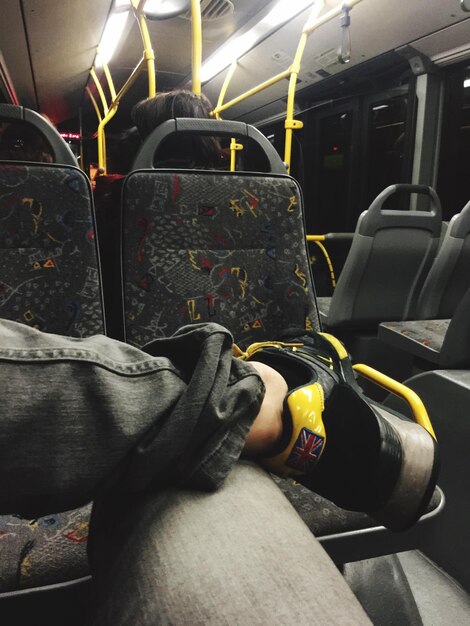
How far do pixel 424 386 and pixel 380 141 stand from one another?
393 cm

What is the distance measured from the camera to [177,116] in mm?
1729

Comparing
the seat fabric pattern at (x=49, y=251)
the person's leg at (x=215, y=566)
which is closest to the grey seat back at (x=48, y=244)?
the seat fabric pattern at (x=49, y=251)

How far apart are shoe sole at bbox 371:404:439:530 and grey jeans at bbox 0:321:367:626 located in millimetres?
154

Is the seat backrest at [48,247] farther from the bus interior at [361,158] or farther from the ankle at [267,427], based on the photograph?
the ankle at [267,427]

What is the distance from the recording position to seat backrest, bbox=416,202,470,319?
2078 mm

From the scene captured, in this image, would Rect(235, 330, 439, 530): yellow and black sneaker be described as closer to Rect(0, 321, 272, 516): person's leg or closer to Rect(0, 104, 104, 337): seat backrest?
Rect(0, 321, 272, 516): person's leg

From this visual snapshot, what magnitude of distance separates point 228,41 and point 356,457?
536 cm

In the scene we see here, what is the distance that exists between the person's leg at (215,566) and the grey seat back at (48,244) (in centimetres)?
69

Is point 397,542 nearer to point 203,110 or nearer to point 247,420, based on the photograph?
point 247,420

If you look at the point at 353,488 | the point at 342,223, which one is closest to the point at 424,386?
the point at 353,488

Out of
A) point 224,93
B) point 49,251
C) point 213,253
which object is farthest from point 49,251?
point 224,93

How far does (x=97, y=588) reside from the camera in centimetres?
48

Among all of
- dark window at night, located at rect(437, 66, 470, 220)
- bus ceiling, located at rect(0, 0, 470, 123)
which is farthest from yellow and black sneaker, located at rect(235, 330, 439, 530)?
dark window at night, located at rect(437, 66, 470, 220)

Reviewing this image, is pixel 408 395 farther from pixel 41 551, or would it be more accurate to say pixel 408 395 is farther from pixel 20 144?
pixel 20 144
